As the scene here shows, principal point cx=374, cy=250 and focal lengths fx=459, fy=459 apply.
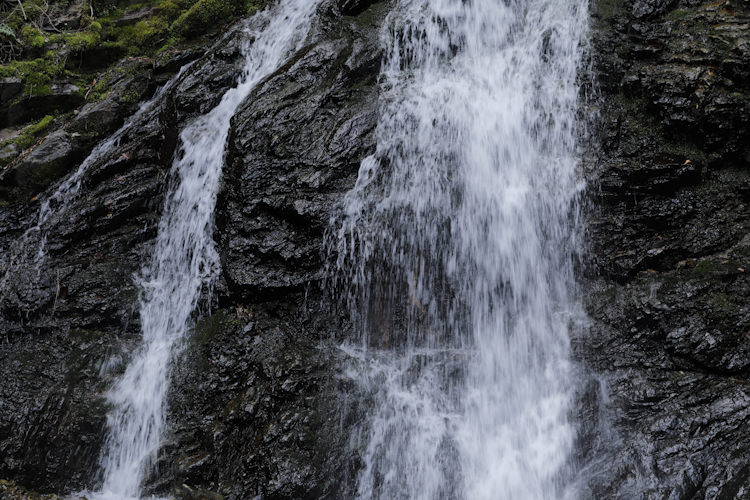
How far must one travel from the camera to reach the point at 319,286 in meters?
5.66

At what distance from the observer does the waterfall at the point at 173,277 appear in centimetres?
496

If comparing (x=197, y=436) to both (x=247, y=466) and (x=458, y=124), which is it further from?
(x=458, y=124)

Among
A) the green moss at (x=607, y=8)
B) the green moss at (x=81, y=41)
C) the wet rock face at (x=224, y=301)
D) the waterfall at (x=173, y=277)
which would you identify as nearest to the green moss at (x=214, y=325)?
the wet rock face at (x=224, y=301)

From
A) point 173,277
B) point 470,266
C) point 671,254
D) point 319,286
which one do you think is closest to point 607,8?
point 671,254

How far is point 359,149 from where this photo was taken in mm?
6195

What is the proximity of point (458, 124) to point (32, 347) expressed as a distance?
622 centimetres

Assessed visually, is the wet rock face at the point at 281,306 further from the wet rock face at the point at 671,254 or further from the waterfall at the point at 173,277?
the wet rock face at the point at 671,254

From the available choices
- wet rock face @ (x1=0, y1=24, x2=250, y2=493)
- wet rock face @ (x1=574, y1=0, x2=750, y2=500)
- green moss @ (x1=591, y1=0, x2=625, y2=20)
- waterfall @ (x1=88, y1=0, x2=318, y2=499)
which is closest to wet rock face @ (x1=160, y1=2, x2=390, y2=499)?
waterfall @ (x1=88, y1=0, x2=318, y2=499)

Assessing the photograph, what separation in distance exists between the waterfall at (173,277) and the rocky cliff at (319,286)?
0.62ft

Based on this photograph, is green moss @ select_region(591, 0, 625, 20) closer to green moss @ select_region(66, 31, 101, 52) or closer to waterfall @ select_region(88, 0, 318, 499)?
waterfall @ select_region(88, 0, 318, 499)

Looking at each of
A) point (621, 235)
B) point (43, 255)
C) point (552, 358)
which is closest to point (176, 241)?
point (43, 255)

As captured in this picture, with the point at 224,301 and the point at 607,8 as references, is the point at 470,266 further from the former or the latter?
the point at 607,8

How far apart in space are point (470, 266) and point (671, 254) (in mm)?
2197

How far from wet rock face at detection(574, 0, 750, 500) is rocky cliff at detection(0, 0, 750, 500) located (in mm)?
18
